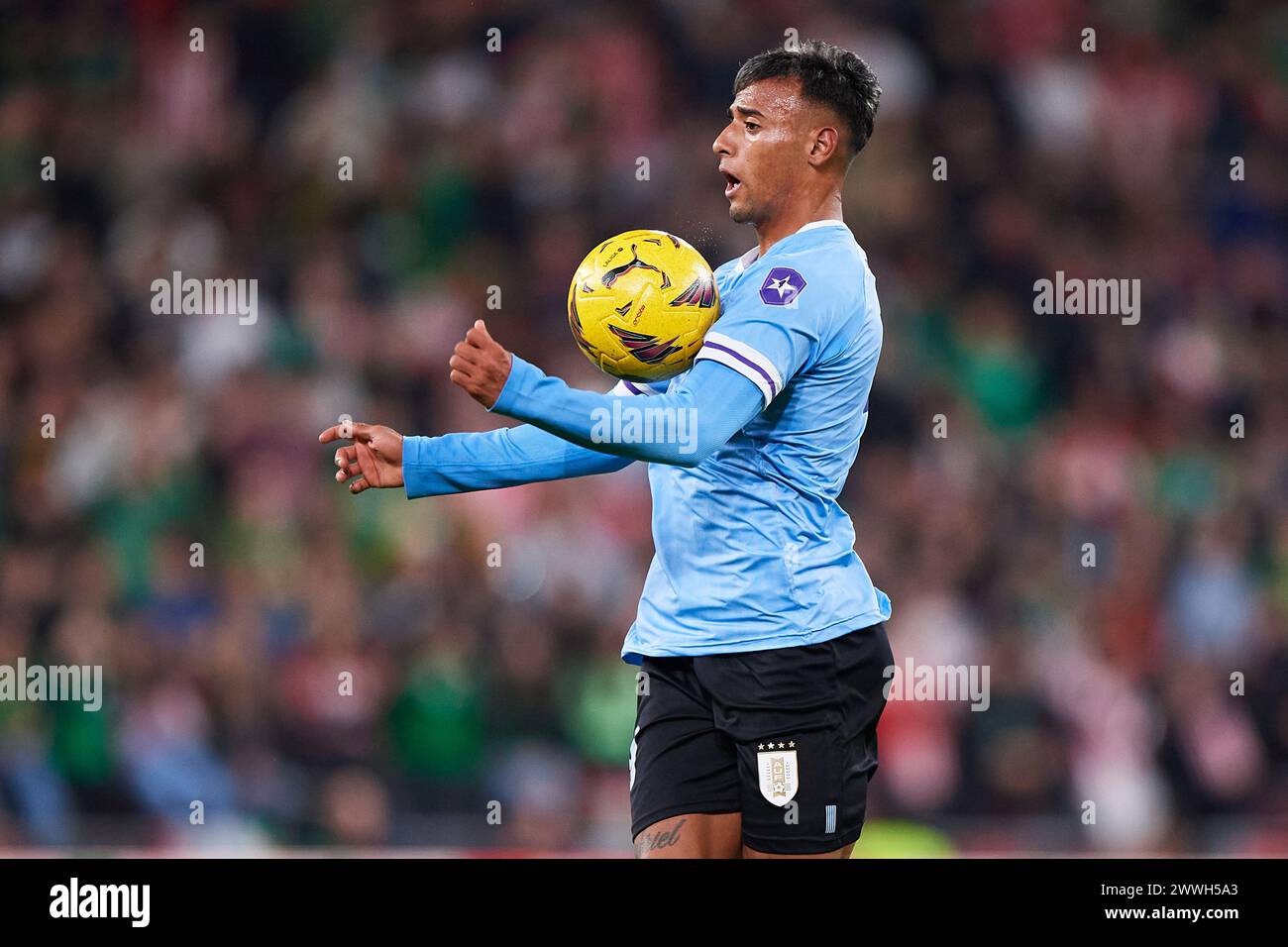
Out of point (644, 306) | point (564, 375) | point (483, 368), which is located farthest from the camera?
point (564, 375)

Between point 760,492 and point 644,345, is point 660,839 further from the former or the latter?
point 644,345

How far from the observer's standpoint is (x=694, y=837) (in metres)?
3.38

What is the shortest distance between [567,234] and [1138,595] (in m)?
3.21

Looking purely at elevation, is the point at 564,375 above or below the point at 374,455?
above

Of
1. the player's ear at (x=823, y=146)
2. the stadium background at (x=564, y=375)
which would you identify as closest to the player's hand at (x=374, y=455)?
the player's ear at (x=823, y=146)

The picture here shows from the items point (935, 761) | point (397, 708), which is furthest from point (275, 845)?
point (935, 761)

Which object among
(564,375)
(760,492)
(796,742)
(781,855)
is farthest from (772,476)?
(564,375)

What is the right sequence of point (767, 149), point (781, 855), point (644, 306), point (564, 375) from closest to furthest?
1. point (781, 855)
2. point (644, 306)
3. point (767, 149)
4. point (564, 375)

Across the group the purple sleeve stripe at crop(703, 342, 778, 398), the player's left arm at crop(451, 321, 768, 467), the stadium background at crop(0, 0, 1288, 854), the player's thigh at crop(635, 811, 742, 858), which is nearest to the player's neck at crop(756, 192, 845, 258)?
the purple sleeve stripe at crop(703, 342, 778, 398)

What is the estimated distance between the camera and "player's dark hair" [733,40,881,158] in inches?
143

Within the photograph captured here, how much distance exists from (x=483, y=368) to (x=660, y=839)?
3.46 feet

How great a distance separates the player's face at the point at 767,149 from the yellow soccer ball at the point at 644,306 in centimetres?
19

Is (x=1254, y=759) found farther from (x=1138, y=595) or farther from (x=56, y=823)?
(x=56, y=823)

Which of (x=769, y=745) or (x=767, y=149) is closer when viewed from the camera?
(x=769, y=745)
